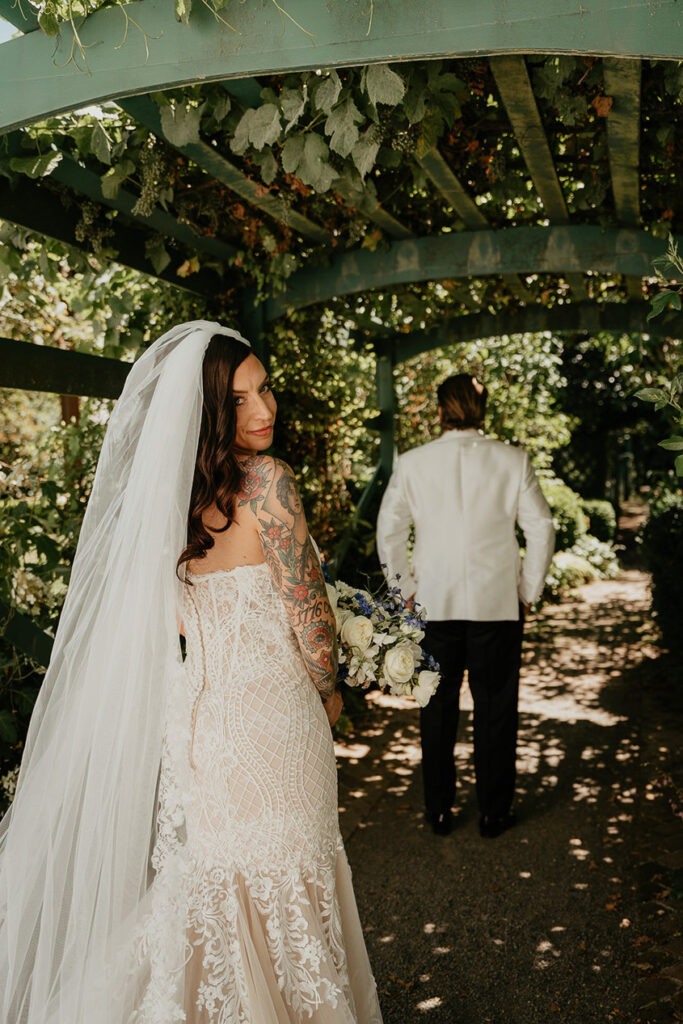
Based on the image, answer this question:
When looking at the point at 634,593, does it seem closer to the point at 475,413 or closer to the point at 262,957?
the point at 475,413

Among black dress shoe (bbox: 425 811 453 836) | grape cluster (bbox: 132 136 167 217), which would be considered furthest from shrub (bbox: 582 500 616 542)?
grape cluster (bbox: 132 136 167 217)

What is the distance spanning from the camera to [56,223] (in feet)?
12.2

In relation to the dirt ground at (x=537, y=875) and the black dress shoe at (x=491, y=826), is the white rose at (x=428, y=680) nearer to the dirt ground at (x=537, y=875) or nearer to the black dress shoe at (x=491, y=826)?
the dirt ground at (x=537, y=875)

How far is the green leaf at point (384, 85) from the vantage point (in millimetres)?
2352

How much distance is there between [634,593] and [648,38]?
11.3 metres

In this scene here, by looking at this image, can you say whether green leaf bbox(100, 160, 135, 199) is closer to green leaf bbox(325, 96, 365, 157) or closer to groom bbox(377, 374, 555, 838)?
green leaf bbox(325, 96, 365, 157)

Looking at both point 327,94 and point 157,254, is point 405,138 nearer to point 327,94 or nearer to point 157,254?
point 327,94

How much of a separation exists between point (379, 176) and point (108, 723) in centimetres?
292

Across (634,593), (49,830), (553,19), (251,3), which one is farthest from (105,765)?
(634,593)

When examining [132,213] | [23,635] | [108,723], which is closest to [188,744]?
[108,723]

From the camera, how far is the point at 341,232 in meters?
4.60

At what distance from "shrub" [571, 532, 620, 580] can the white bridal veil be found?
1183 centimetres

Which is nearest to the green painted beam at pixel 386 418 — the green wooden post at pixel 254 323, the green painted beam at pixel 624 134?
the green wooden post at pixel 254 323

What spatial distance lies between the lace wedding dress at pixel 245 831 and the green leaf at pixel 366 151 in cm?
129
